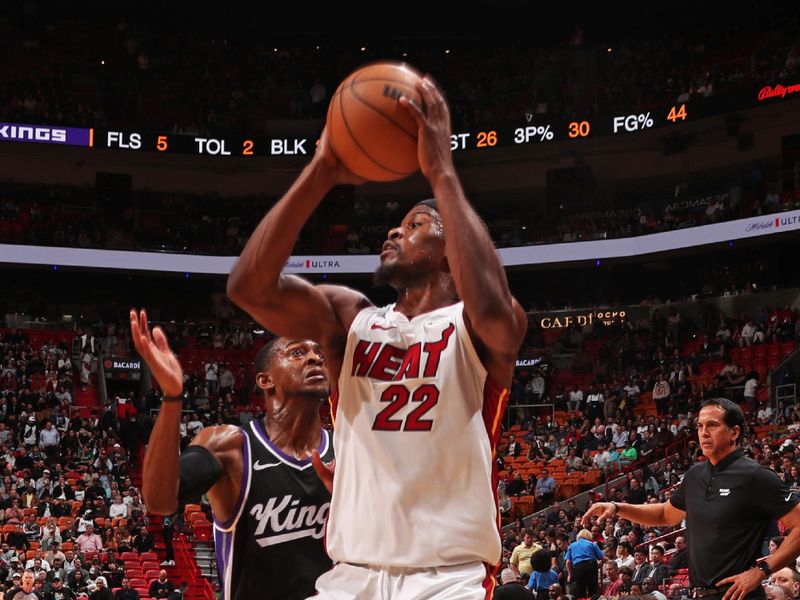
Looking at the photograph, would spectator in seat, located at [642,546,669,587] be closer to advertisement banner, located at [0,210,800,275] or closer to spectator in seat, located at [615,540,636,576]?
spectator in seat, located at [615,540,636,576]

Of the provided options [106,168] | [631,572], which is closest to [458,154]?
[106,168]

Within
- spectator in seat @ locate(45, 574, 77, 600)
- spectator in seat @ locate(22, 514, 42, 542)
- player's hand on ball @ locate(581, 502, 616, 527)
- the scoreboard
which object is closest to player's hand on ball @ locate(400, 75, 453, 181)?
player's hand on ball @ locate(581, 502, 616, 527)

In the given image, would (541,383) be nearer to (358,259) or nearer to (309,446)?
(358,259)

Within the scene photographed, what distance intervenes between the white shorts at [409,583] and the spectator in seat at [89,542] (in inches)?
614

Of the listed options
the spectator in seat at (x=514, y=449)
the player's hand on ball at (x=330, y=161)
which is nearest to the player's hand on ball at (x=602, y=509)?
the player's hand on ball at (x=330, y=161)

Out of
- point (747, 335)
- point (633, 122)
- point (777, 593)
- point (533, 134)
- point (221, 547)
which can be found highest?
point (533, 134)

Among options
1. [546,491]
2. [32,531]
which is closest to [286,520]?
[32,531]

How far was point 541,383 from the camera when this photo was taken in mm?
25844

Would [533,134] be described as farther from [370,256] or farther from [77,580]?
[77,580]

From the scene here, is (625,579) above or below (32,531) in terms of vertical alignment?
below

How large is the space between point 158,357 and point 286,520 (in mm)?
996

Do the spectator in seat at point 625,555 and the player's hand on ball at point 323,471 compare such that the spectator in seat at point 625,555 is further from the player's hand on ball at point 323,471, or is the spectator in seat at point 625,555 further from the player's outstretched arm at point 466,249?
the player's outstretched arm at point 466,249

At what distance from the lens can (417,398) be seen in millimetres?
3311

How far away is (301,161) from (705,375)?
12862 mm
